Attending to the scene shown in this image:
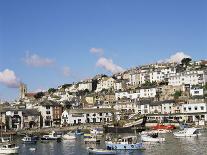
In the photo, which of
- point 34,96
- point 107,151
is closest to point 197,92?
point 107,151

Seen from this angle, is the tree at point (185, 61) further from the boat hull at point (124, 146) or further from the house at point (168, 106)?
the boat hull at point (124, 146)

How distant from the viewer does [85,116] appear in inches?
3846

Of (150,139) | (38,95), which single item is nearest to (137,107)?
(150,139)

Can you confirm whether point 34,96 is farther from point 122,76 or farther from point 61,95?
point 122,76

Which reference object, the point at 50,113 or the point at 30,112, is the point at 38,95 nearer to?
the point at 50,113

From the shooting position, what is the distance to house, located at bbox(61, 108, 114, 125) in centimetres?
9750

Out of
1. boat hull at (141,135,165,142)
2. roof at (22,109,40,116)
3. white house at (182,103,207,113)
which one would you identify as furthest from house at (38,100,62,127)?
boat hull at (141,135,165,142)

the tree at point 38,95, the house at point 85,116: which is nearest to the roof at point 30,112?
the house at point 85,116

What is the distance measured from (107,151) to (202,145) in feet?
36.5

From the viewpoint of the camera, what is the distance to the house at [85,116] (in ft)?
320

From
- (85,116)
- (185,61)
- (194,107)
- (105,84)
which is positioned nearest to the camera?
(194,107)

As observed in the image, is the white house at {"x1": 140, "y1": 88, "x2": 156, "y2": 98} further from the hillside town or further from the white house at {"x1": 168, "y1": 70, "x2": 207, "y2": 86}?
the white house at {"x1": 168, "y1": 70, "x2": 207, "y2": 86}

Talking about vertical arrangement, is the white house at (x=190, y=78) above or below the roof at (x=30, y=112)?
above

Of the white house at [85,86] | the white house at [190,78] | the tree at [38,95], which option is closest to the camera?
the white house at [190,78]
